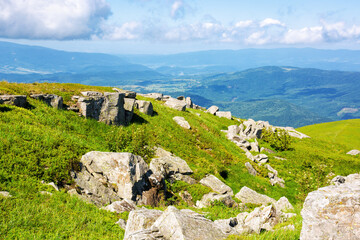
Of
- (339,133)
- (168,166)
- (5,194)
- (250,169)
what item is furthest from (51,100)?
(339,133)

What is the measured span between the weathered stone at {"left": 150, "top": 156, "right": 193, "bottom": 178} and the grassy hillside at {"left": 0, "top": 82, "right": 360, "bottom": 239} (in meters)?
1.44

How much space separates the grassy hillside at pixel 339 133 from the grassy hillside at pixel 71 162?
3537 centimetres

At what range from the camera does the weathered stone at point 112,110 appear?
969 inches

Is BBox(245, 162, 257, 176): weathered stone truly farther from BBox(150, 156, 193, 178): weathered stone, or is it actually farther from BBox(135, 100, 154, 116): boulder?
BBox(135, 100, 154, 116): boulder

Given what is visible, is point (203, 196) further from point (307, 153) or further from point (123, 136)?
point (307, 153)

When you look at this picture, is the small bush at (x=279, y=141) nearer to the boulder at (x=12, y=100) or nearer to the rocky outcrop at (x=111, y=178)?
the rocky outcrop at (x=111, y=178)

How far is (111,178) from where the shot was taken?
13.8 metres

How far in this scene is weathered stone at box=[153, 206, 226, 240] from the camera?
6977 mm

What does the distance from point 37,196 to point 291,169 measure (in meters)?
34.4

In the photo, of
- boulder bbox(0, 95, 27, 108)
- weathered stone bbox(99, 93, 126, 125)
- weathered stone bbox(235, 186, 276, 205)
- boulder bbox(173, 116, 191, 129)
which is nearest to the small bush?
boulder bbox(173, 116, 191, 129)

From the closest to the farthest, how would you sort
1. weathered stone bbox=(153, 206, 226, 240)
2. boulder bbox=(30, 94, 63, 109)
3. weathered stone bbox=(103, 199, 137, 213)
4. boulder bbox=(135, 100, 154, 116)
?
weathered stone bbox=(153, 206, 226, 240), weathered stone bbox=(103, 199, 137, 213), boulder bbox=(30, 94, 63, 109), boulder bbox=(135, 100, 154, 116)

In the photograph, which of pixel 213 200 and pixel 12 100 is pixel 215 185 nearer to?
pixel 213 200

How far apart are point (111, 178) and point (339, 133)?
83.5 m

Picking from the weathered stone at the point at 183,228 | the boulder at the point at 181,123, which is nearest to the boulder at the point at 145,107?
the boulder at the point at 181,123
